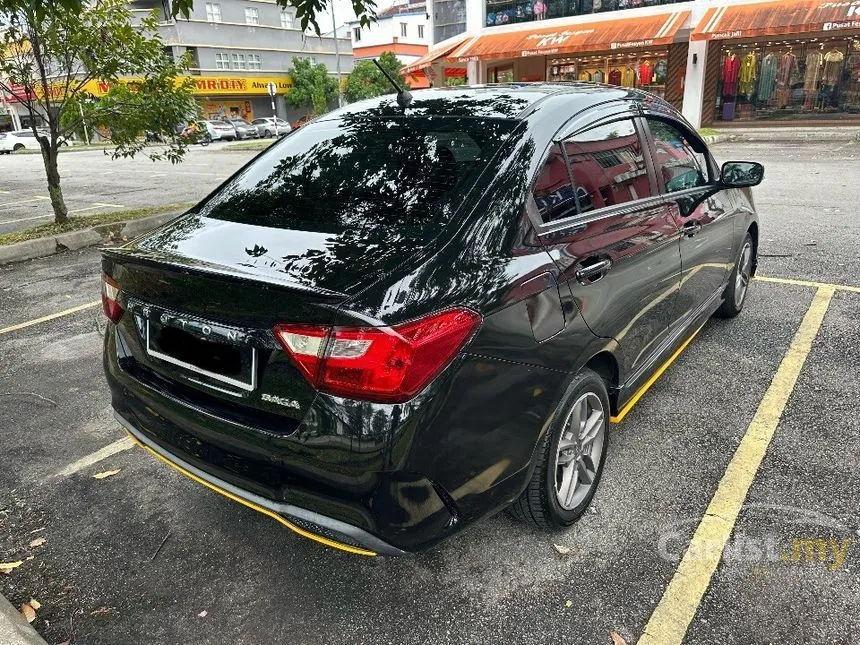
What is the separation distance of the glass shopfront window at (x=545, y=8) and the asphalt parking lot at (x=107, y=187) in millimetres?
13857

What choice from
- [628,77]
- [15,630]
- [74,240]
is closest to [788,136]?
[628,77]

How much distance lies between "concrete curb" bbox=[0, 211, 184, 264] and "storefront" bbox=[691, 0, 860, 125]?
20.4 meters

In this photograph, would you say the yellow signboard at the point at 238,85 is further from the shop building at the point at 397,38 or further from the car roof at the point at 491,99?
the car roof at the point at 491,99

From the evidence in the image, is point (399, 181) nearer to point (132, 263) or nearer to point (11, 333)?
point (132, 263)

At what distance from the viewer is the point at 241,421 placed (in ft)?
6.82

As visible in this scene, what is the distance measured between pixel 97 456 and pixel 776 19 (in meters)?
24.4

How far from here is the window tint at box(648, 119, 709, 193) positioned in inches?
131

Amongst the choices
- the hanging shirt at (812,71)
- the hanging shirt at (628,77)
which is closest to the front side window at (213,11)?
the hanging shirt at (628,77)

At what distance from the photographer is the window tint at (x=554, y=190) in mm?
2430

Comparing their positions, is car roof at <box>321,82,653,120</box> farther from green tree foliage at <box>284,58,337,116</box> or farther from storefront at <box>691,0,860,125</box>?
green tree foliage at <box>284,58,337,116</box>

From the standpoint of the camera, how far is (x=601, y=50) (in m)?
26.7

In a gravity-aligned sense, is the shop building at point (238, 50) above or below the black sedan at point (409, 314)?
above

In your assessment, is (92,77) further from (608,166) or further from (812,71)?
(812,71)

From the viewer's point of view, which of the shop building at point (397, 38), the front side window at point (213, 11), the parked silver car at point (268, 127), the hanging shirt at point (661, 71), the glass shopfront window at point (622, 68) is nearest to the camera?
the hanging shirt at point (661, 71)
